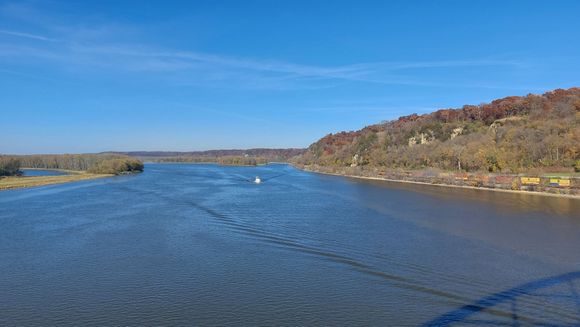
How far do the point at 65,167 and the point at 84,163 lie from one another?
647cm

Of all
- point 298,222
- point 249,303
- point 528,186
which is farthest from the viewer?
point 528,186

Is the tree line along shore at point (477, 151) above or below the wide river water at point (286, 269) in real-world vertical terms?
above

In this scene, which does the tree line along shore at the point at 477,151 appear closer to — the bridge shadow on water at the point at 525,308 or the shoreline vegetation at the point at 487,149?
the shoreline vegetation at the point at 487,149

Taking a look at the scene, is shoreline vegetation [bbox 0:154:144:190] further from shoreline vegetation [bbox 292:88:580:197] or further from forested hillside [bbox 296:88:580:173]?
forested hillside [bbox 296:88:580:173]

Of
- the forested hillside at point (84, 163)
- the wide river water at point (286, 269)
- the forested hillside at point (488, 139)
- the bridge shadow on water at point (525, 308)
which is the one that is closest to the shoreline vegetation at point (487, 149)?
the forested hillside at point (488, 139)

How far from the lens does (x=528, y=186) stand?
3300cm

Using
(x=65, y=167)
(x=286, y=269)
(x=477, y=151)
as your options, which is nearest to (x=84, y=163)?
(x=65, y=167)

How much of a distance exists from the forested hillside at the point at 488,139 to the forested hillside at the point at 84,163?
3534cm

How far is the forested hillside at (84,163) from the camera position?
62.5 meters

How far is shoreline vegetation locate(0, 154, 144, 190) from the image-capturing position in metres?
46.1

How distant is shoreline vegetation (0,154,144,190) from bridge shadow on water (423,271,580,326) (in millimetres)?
40680

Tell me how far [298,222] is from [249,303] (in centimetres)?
919

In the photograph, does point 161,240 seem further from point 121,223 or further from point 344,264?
point 344,264

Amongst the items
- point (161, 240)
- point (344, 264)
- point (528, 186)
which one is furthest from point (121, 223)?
point (528, 186)
